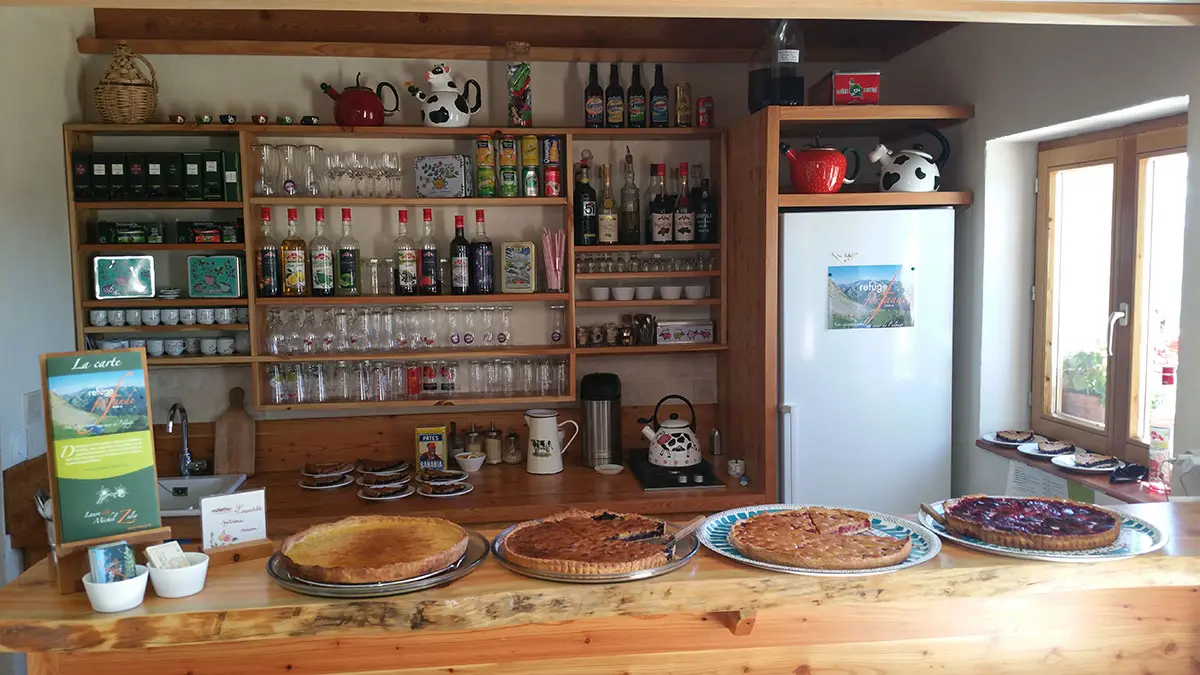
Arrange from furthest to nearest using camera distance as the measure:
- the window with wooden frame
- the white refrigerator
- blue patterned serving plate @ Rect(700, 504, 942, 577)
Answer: the white refrigerator
the window with wooden frame
blue patterned serving plate @ Rect(700, 504, 942, 577)

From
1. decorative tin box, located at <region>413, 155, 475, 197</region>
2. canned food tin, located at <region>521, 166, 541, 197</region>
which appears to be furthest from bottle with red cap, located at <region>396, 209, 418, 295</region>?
canned food tin, located at <region>521, 166, 541, 197</region>

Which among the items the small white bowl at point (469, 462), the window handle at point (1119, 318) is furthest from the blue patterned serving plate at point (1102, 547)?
the small white bowl at point (469, 462)

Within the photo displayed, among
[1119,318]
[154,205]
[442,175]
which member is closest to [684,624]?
[1119,318]

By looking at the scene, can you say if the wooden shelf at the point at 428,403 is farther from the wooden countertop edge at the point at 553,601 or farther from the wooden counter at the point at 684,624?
the wooden countertop edge at the point at 553,601

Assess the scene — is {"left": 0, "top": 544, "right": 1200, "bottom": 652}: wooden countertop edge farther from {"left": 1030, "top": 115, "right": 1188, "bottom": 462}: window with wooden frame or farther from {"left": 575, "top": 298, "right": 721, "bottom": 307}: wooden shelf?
{"left": 575, "top": 298, "right": 721, "bottom": 307}: wooden shelf

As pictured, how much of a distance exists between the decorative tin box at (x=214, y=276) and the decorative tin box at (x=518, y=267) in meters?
1.00

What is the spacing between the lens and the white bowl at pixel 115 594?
1.42 metres

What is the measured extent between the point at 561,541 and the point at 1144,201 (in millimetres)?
2095

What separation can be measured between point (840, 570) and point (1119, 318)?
67.8 inches

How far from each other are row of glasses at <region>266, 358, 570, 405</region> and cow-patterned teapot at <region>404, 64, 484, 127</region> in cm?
95

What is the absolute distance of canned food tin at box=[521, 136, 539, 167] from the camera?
3.52m

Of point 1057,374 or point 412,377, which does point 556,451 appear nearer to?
point 412,377

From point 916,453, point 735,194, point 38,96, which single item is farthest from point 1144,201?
point 38,96

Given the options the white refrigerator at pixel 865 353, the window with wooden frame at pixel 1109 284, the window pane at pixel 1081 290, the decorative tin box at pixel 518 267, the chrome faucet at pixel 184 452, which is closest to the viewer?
the window with wooden frame at pixel 1109 284
